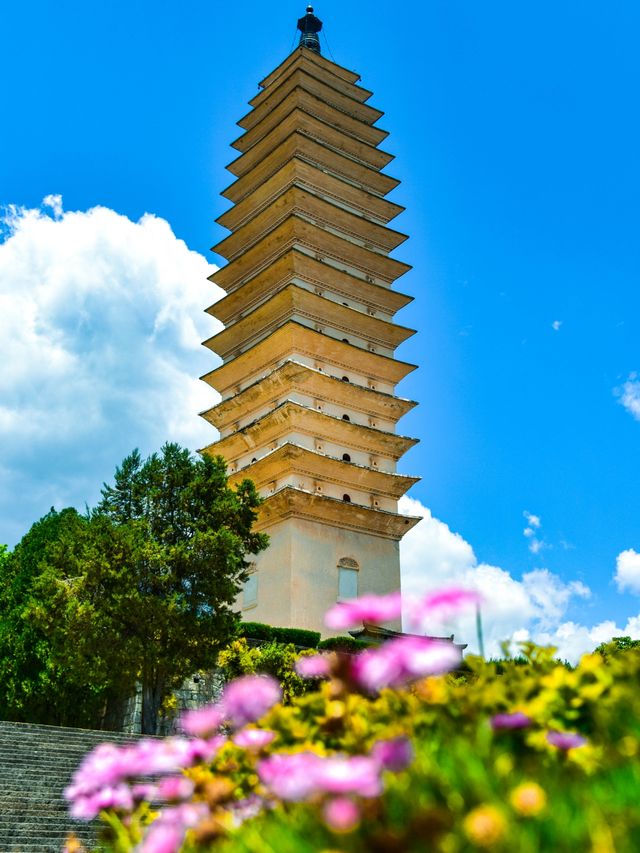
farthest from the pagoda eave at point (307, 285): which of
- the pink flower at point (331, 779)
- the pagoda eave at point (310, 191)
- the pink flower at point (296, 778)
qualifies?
the pink flower at point (331, 779)

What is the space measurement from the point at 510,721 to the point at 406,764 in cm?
65

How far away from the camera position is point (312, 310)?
32344 millimetres

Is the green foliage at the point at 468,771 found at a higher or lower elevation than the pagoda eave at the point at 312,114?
lower

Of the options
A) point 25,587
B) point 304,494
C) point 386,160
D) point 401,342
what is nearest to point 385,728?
point 25,587

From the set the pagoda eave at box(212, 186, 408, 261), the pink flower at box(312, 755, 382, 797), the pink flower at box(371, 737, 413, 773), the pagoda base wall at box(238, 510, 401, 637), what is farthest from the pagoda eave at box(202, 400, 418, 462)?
the pink flower at box(312, 755, 382, 797)

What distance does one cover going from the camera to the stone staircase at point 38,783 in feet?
28.6

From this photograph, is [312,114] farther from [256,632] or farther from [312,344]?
[256,632]

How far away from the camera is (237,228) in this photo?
38469 millimetres

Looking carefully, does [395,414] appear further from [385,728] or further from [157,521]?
[385,728]

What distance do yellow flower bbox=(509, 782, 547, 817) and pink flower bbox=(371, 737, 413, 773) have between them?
1.06ft

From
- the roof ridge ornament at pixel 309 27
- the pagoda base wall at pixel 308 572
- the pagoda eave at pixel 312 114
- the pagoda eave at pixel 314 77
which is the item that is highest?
the roof ridge ornament at pixel 309 27

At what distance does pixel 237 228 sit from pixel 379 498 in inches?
651

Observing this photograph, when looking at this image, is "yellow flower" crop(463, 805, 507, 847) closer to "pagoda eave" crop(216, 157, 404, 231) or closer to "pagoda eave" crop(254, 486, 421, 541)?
"pagoda eave" crop(254, 486, 421, 541)

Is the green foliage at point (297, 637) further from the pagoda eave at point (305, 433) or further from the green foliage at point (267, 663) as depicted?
the pagoda eave at point (305, 433)
